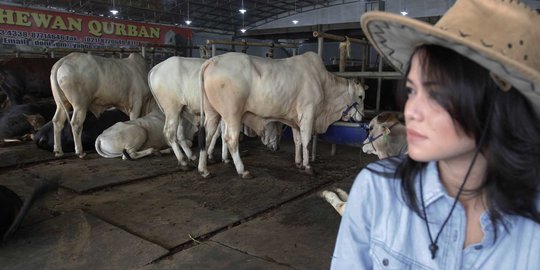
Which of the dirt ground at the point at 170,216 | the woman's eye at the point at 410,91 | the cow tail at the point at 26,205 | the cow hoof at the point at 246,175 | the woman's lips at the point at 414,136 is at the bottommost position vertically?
the dirt ground at the point at 170,216

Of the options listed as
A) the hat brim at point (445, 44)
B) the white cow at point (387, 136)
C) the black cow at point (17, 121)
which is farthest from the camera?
the black cow at point (17, 121)

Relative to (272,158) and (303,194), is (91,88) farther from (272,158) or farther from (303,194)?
(303,194)

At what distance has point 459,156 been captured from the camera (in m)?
1.11

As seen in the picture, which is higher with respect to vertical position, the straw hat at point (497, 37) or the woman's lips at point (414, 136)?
the straw hat at point (497, 37)

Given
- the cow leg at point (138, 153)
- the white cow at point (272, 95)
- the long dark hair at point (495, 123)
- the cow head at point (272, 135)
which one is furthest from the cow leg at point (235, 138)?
the long dark hair at point (495, 123)

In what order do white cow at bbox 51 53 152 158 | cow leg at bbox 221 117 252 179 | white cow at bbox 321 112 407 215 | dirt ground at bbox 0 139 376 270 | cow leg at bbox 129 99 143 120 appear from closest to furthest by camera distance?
dirt ground at bbox 0 139 376 270 → white cow at bbox 321 112 407 215 → cow leg at bbox 221 117 252 179 → white cow at bbox 51 53 152 158 → cow leg at bbox 129 99 143 120

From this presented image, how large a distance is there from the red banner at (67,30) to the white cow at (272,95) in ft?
42.2

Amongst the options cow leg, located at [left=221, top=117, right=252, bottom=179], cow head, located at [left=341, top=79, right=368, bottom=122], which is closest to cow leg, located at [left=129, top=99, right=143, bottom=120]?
cow leg, located at [left=221, top=117, right=252, bottom=179]

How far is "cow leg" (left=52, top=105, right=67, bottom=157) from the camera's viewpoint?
20.1 feet

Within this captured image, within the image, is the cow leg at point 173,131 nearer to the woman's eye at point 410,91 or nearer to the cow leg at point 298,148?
the cow leg at point 298,148

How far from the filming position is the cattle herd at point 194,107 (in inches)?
189

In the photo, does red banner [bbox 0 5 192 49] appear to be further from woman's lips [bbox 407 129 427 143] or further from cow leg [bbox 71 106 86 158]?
woman's lips [bbox 407 129 427 143]

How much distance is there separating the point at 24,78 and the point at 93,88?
349cm

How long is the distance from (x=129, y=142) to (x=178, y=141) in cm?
71
